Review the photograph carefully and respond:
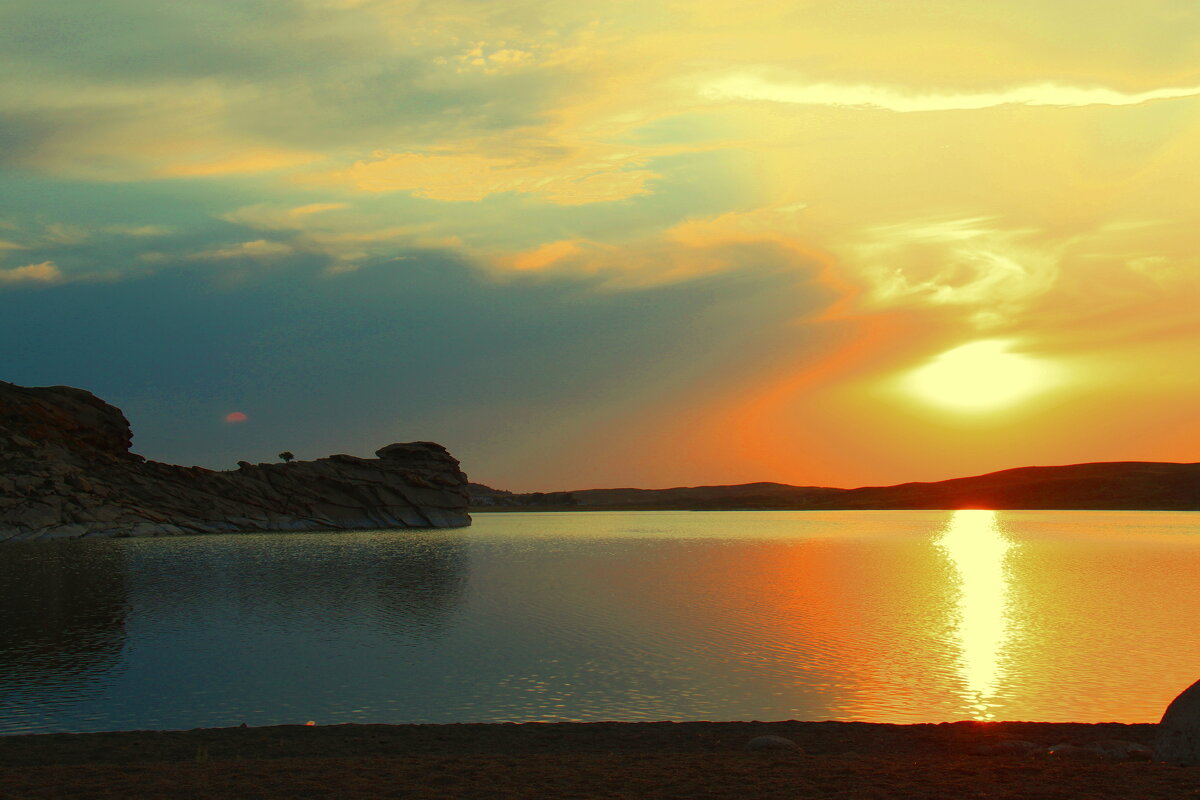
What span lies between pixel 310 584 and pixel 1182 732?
1780 inches

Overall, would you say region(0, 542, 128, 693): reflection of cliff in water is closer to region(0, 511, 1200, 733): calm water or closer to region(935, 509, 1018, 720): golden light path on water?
region(0, 511, 1200, 733): calm water

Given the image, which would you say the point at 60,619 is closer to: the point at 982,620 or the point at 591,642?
the point at 591,642

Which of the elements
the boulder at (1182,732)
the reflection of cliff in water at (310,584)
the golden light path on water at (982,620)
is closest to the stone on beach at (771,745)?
the boulder at (1182,732)

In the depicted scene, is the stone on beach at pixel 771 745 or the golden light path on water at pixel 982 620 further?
the golden light path on water at pixel 982 620

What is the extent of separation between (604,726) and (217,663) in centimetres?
1423

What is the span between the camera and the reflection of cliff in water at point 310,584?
38531 mm

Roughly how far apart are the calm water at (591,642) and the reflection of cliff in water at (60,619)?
16 cm

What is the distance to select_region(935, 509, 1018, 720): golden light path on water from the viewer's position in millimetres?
24453

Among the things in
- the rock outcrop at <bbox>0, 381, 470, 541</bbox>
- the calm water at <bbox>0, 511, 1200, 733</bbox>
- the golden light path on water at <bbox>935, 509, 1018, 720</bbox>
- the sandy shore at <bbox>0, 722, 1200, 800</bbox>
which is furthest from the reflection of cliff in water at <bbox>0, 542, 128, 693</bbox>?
the rock outcrop at <bbox>0, 381, 470, 541</bbox>

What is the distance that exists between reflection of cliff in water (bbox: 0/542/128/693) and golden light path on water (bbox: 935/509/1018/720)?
74.2 feet

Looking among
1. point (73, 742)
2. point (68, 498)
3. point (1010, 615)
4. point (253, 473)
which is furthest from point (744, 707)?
point (253, 473)

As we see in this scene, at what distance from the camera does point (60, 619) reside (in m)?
36.7

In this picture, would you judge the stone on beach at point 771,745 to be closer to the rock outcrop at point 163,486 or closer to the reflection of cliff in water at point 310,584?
the reflection of cliff in water at point 310,584

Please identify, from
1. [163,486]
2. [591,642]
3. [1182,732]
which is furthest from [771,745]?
[163,486]
